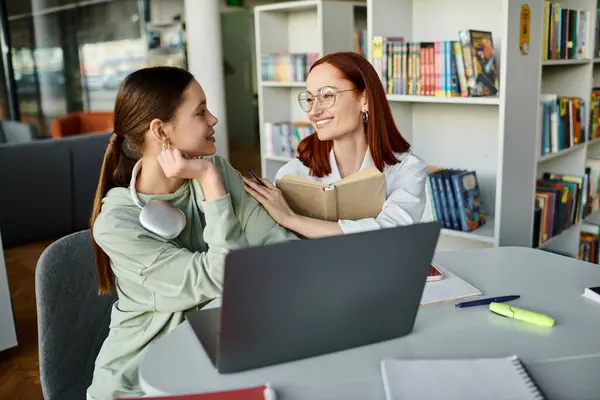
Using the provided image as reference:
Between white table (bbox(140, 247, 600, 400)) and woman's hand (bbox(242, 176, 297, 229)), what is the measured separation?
1.70ft

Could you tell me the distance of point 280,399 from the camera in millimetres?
935

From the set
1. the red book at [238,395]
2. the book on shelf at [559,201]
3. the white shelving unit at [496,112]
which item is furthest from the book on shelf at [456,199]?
the red book at [238,395]

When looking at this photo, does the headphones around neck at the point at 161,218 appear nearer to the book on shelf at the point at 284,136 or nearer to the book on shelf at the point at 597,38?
the book on shelf at the point at 284,136

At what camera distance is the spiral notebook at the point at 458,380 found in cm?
92

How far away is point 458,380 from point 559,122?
255 centimetres

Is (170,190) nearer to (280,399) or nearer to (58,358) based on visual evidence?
(58,358)

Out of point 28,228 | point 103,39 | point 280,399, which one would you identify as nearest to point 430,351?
point 280,399

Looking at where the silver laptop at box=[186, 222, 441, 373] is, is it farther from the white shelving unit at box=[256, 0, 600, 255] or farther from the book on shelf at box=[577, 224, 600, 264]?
the book on shelf at box=[577, 224, 600, 264]

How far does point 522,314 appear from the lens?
1171 mm

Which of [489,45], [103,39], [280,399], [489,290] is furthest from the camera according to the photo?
[103,39]

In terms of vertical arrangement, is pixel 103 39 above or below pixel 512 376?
above

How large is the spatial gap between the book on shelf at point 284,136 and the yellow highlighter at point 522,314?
2841 mm

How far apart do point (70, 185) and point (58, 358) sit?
381cm

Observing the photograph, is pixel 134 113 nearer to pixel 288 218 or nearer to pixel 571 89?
pixel 288 218
